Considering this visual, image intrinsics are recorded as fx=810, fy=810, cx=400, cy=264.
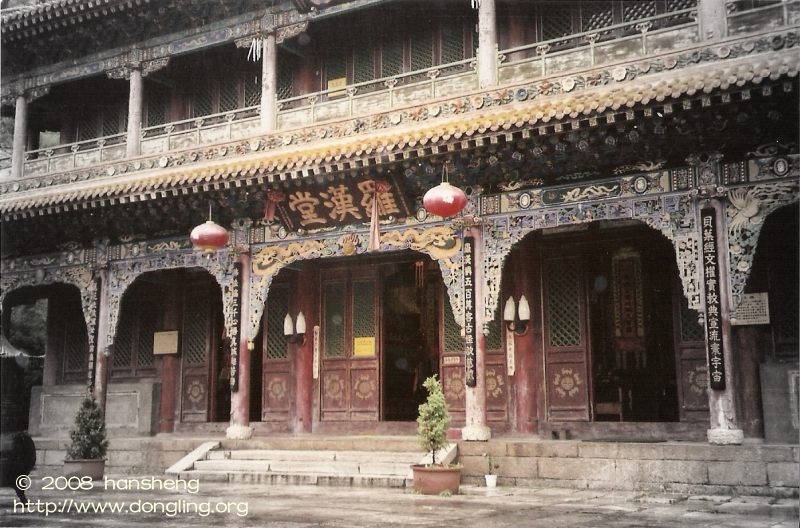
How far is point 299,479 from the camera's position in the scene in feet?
36.5

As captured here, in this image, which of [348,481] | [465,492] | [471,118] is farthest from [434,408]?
[471,118]

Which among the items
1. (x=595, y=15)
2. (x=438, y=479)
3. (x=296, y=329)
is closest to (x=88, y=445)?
(x=296, y=329)

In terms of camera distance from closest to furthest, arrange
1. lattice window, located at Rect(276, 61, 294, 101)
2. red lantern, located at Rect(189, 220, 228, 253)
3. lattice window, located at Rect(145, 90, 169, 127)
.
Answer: red lantern, located at Rect(189, 220, 228, 253), lattice window, located at Rect(276, 61, 294, 101), lattice window, located at Rect(145, 90, 169, 127)

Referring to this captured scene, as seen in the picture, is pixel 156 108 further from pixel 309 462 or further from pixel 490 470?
pixel 490 470

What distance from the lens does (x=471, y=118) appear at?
436 inches

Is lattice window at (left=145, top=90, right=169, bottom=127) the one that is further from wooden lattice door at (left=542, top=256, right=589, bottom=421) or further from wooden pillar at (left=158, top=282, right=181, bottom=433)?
wooden lattice door at (left=542, top=256, right=589, bottom=421)

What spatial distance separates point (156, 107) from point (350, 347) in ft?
20.9

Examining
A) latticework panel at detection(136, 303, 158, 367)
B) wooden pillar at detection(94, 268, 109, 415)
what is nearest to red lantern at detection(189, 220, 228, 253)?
wooden pillar at detection(94, 268, 109, 415)

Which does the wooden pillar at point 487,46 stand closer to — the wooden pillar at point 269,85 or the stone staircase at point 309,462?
the wooden pillar at point 269,85

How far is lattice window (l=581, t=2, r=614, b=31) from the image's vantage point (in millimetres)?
11984

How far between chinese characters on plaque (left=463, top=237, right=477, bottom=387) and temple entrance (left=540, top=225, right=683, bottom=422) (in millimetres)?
1710

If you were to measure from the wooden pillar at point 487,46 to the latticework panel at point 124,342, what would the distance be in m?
8.65

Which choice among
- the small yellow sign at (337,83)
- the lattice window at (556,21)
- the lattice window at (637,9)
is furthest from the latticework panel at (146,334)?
the lattice window at (637,9)

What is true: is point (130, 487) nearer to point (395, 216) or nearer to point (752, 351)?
point (395, 216)
